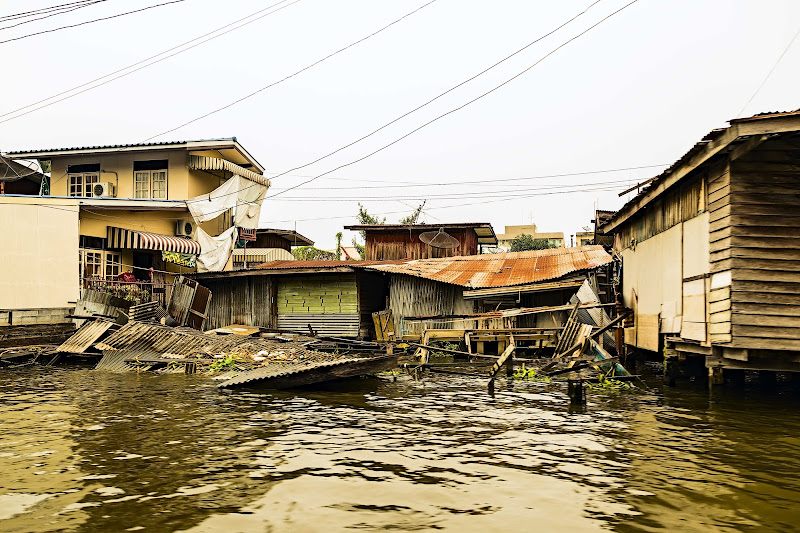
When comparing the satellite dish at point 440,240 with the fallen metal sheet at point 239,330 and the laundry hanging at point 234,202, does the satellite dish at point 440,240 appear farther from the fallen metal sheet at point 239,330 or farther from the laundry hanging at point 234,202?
the fallen metal sheet at point 239,330

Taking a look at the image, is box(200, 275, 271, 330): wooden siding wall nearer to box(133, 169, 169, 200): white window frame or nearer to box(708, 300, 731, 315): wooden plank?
box(133, 169, 169, 200): white window frame

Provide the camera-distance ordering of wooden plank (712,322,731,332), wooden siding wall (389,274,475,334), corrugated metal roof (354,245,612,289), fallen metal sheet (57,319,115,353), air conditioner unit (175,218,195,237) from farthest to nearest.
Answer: air conditioner unit (175,218,195,237)
wooden siding wall (389,274,475,334)
corrugated metal roof (354,245,612,289)
fallen metal sheet (57,319,115,353)
wooden plank (712,322,731,332)

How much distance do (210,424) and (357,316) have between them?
15462 mm

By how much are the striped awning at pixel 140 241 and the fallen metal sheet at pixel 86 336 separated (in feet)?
22.2

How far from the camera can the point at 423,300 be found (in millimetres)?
24281

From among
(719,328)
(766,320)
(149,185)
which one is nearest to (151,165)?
(149,185)

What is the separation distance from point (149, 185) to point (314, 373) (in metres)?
21.1

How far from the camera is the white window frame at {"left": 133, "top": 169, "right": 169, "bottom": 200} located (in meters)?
29.9

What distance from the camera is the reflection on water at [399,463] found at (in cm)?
554

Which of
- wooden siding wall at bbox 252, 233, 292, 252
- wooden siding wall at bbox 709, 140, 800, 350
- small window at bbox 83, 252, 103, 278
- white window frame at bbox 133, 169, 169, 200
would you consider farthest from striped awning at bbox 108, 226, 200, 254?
wooden siding wall at bbox 709, 140, 800, 350

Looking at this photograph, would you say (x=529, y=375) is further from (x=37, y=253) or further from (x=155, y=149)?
(x=155, y=149)

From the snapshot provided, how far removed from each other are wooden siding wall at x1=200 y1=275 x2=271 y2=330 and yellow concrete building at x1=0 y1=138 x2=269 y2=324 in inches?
94.1

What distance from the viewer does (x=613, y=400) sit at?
12602mm

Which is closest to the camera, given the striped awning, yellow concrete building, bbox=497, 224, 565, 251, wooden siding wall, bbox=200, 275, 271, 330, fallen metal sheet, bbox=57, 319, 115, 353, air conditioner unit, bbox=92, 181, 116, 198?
fallen metal sheet, bbox=57, 319, 115, 353
